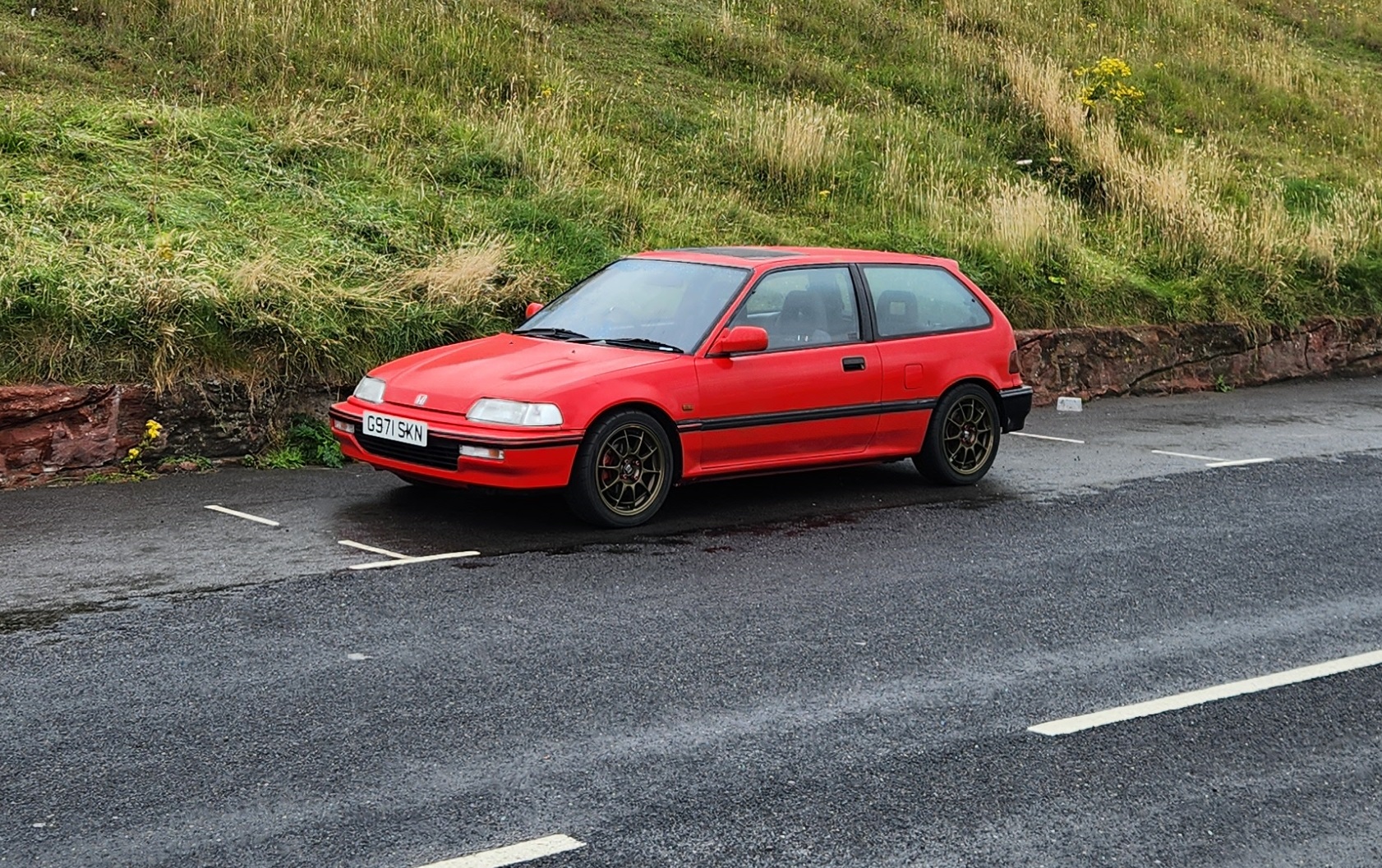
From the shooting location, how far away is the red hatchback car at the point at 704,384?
8555mm

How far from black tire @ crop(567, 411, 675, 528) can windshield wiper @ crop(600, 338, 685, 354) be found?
545 mm

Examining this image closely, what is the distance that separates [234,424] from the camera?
1056cm

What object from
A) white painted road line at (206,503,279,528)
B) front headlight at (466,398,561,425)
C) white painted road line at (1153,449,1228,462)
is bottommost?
white painted road line at (1153,449,1228,462)

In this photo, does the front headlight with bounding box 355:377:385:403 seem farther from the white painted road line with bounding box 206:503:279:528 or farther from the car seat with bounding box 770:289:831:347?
the car seat with bounding box 770:289:831:347

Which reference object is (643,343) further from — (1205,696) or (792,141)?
(792,141)

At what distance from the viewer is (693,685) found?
5941 mm

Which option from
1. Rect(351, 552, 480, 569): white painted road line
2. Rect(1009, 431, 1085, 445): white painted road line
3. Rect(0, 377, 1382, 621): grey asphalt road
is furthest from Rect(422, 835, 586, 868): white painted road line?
Rect(1009, 431, 1085, 445): white painted road line

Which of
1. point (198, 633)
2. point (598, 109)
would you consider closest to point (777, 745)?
point (198, 633)

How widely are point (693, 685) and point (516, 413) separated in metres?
2.89

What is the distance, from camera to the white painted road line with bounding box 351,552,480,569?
772cm

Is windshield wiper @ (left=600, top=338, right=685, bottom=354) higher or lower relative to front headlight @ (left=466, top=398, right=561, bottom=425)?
higher

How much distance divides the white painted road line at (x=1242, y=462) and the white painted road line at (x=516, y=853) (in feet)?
27.8

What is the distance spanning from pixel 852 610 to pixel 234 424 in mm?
5203

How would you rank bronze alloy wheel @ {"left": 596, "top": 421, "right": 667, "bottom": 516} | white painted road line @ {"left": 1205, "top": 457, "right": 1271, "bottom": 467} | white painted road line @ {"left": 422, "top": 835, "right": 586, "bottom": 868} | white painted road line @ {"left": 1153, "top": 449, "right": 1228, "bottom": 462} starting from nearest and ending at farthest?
white painted road line @ {"left": 422, "top": 835, "right": 586, "bottom": 868} → bronze alloy wheel @ {"left": 596, "top": 421, "right": 667, "bottom": 516} → white painted road line @ {"left": 1205, "top": 457, "right": 1271, "bottom": 467} → white painted road line @ {"left": 1153, "top": 449, "right": 1228, "bottom": 462}
